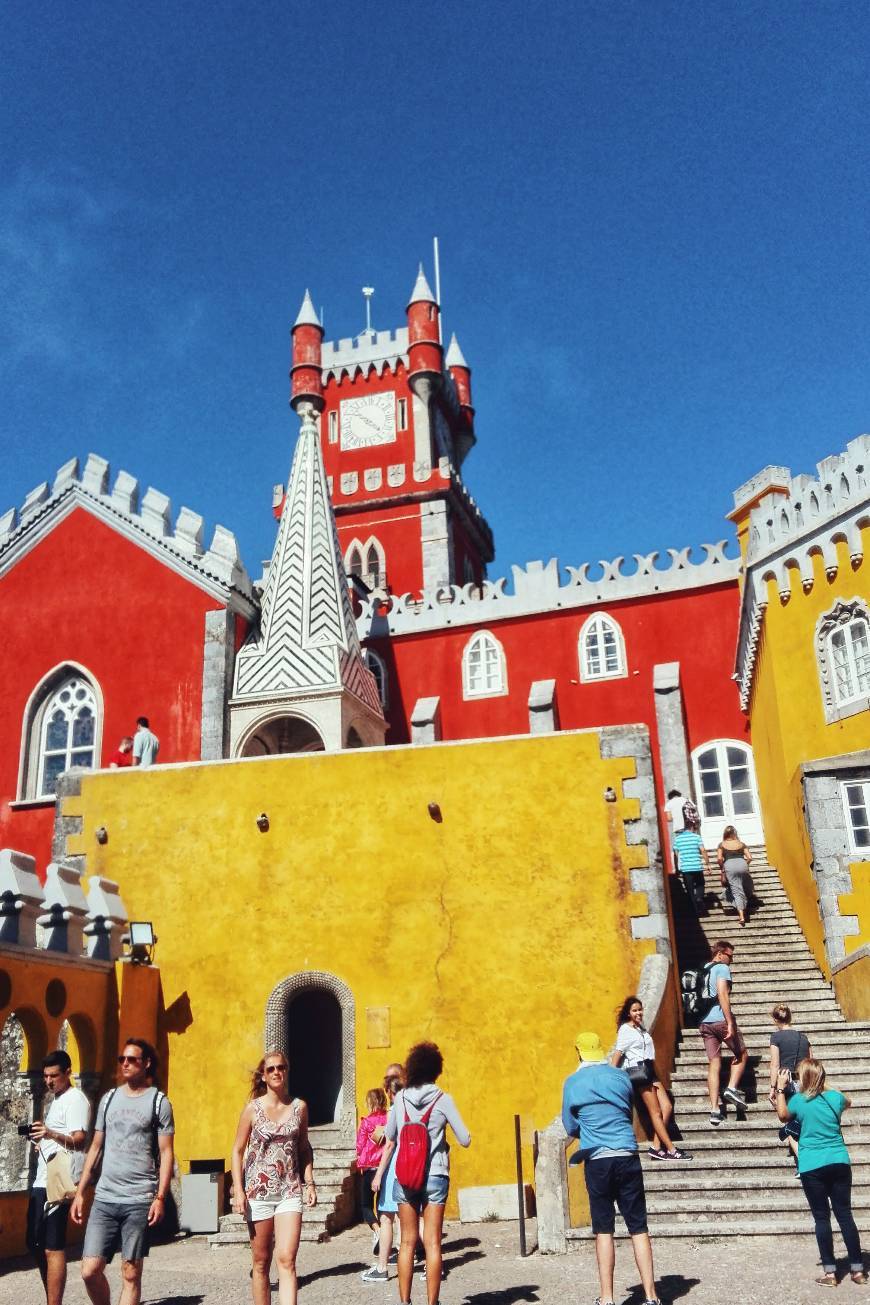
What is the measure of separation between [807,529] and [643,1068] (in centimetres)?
863

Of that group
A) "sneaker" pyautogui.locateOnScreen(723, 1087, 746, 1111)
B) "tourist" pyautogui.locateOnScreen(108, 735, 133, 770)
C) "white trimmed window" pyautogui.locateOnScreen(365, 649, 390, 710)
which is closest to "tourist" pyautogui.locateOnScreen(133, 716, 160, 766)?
"tourist" pyautogui.locateOnScreen(108, 735, 133, 770)

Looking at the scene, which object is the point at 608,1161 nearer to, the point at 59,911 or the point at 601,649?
the point at 59,911

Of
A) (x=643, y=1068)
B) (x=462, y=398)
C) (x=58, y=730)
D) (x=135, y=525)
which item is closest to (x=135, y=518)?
(x=135, y=525)

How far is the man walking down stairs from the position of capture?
28.8ft

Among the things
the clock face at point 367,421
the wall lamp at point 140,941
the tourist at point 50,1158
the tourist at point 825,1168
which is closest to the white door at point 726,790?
the wall lamp at point 140,941

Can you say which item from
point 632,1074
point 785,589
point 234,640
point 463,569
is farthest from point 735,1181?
point 463,569

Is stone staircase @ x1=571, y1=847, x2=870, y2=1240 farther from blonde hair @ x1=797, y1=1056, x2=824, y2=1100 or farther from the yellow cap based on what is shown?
the yellow cap

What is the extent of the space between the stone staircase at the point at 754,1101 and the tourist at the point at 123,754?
27.8 ft

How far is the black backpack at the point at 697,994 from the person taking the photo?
11.6 metres

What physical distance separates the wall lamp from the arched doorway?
5.42 metres

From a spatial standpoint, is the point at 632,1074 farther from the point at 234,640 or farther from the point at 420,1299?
the point at 234,640

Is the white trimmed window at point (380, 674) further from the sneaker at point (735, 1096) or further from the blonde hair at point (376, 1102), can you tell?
the sneaker at point (735, 1096)

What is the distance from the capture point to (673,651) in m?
23.4

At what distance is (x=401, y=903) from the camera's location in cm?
1293
